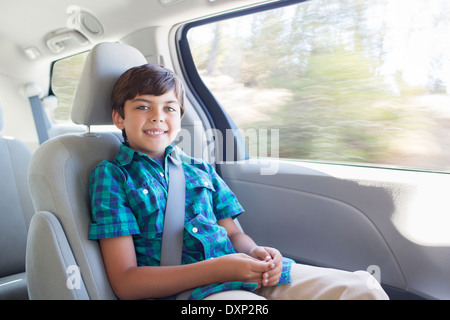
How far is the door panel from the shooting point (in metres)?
1.51

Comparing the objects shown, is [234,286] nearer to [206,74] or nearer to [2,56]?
[206,74]

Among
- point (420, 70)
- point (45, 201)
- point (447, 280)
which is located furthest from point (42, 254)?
point (420, 70)

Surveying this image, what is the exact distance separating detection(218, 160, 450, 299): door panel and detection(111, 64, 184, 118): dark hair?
80cm

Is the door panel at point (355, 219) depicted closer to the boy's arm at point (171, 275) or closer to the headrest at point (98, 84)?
the boy's arm at point (171, 275)

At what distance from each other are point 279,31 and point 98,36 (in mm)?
1028

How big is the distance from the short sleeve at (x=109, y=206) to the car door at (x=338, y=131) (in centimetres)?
89

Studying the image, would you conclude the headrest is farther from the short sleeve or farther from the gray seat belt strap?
the gray seat belt strap

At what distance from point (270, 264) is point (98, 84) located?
0.85m

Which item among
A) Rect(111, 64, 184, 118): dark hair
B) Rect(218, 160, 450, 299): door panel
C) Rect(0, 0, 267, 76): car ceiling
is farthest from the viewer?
Rect(0, 0, 267, 76): car ceiling

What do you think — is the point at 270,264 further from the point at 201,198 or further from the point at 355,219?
the point at 355,219

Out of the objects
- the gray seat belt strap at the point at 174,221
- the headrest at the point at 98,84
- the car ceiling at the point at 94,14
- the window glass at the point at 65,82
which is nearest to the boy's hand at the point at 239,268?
the gray seat belt strap at the point at 174,221

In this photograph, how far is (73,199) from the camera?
3.87 ft

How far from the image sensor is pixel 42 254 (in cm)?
109

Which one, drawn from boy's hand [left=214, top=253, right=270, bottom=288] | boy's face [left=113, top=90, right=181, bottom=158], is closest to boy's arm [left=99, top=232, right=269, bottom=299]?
boy's hand [left=214, top=253, right=270, bottom=288]
